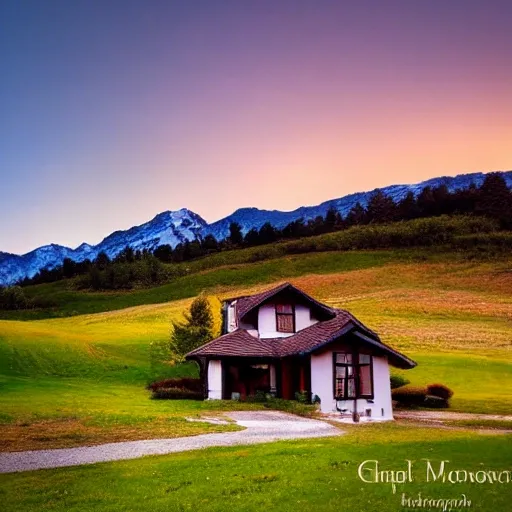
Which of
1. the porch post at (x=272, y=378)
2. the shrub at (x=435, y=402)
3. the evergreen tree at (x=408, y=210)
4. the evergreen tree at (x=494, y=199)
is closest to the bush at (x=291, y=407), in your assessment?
the porch post at (x=272, y=378)

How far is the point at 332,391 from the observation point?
38.9 meters

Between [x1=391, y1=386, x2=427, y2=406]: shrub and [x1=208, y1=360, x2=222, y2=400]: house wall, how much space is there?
482 inches

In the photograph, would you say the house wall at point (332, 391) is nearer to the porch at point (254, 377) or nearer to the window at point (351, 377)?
the window at point (351, 377)

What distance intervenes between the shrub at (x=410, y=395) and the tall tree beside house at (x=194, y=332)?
20.5 m

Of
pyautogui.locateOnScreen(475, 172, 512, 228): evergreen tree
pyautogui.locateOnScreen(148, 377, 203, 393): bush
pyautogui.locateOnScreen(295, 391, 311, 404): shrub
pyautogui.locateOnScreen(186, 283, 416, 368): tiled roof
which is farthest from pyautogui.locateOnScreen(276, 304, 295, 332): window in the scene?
pyautogui.locateOnScreen(475, 172, 512, 228): evergreen tree

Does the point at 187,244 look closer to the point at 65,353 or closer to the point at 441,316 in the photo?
the point at 441,316

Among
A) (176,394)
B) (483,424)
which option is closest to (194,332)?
(176,394)

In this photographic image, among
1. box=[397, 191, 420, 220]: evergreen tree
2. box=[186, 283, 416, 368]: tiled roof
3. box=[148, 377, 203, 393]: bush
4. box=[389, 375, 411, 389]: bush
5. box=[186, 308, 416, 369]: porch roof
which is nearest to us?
box=[186, 308, 416, 369]: porch roof

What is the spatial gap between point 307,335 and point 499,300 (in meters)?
57.8

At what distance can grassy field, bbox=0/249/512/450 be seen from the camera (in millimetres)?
30453

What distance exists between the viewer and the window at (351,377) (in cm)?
3909

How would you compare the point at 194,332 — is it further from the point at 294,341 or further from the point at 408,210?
the point at 408,210

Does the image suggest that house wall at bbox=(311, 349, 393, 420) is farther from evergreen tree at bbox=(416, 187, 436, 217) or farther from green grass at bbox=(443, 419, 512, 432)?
evergreen tree at bbox=(416, 187, 436, 217)

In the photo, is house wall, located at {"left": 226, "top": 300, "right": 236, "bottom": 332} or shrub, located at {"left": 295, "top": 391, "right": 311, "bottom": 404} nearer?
shrub, located at {"left": 295, "top": 391, "right": 311, "bottom": 404}
